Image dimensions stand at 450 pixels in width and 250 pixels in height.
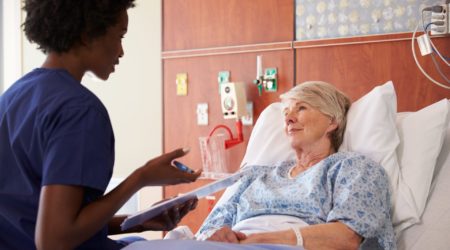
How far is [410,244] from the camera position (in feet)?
6.23

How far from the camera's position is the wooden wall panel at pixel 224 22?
2945 millimetres

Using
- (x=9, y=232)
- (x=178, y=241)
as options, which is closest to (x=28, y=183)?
(x=9, y=232)

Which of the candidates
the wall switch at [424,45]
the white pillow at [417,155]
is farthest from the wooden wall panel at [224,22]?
the white pillow at [417,155]

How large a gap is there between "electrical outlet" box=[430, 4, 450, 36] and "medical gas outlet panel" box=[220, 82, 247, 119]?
0.99m

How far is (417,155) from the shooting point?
79.7 inches

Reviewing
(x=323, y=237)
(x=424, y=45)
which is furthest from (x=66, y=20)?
(x=424, y=45)

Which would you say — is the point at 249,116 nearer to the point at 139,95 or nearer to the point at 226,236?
the point at 139,95

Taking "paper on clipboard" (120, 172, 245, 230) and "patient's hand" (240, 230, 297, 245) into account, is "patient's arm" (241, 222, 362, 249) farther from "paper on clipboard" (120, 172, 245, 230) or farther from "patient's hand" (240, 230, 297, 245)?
"paper on clipboard" (120, 172, 245, 230)

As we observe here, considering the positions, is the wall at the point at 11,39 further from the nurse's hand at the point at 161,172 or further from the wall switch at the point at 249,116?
the nurse's hand at the point at 161,172

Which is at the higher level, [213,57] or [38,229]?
[213,57]

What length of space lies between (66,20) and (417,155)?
1.37 meters

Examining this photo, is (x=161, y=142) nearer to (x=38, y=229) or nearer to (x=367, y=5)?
(x=367, y=5)

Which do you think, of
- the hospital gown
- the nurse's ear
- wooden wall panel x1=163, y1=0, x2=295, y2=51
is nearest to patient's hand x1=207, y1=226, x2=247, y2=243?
the hospital gown

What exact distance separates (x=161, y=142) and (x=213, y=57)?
0.62m
